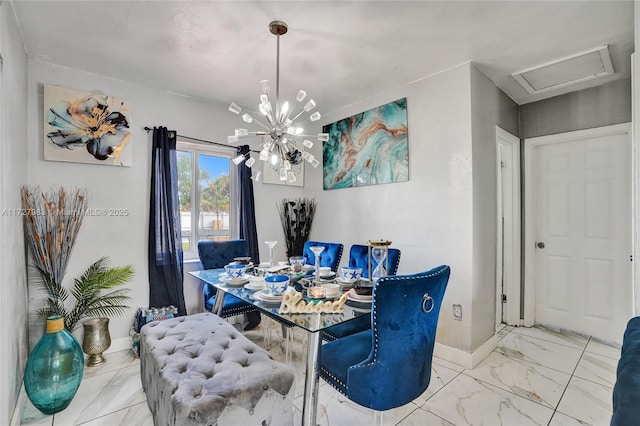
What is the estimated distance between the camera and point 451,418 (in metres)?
1.83

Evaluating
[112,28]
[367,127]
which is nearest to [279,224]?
[367,127]

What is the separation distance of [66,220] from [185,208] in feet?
3.44

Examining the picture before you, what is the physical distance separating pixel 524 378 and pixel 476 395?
0.53 m

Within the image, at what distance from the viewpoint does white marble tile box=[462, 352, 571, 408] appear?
6.83 feet

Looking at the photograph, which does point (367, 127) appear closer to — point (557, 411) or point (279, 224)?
point (279, 224)

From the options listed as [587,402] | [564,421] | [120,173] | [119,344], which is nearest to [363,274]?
[564,421]

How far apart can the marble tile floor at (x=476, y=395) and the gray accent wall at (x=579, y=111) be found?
221cm

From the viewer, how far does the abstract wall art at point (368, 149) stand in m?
3.03

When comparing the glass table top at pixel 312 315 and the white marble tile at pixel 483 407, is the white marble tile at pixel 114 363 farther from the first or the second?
the white marble tile at pixel 483 407

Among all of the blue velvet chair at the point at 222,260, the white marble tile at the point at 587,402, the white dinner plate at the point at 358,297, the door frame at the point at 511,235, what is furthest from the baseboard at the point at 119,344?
the door frame at the point at 511,235

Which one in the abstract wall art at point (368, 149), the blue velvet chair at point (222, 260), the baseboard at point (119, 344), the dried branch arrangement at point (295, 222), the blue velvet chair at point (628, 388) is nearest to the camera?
the blue velvet chair at point (628, 388)

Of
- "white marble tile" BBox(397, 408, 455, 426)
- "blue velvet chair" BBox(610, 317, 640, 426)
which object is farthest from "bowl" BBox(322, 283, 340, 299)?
"blue velvet chair" BBox(610, 317, 640, 426)

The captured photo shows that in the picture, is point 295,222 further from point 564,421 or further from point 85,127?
point 564,421

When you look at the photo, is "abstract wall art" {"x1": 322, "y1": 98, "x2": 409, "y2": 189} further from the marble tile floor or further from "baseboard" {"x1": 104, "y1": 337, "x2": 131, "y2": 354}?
"baseboard" {"x1": 104, "y1": 337, "x2": 131, "y2": 354}
